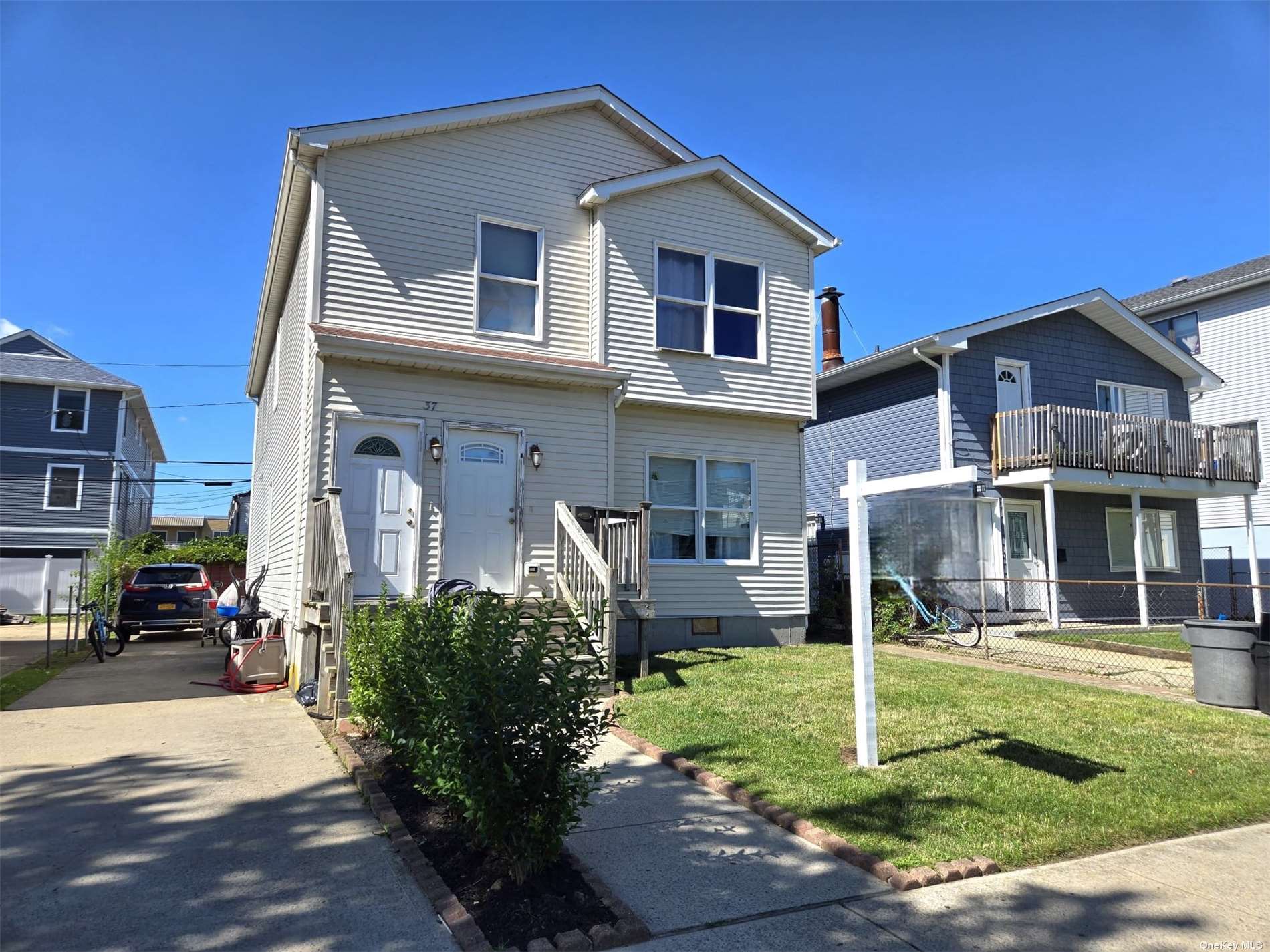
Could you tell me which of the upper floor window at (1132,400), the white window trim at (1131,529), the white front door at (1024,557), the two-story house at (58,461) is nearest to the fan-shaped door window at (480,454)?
the white front door at (1024,557)

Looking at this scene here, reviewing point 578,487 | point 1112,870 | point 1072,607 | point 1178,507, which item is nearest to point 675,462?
point 578,487

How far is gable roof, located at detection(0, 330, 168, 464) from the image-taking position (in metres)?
28.4

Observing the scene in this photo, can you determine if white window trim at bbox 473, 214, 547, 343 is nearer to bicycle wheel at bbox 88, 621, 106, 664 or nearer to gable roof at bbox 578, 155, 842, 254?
gable roof at bbox 578, 155, 842, 254

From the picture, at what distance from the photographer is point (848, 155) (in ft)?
45.1

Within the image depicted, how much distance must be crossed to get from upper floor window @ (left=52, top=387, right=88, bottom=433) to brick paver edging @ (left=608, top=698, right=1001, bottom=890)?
31401 millimetres

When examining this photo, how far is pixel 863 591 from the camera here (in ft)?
19.7

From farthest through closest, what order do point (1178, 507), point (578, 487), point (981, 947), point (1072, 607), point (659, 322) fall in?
1. point (1178, 507)
2. point (1072, 607)
3. point (659, 322)
4. point (578, 487)
5. point (981, 947)

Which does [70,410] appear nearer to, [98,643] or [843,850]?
[98,643]

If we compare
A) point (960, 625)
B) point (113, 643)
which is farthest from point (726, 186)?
point (113, 643)

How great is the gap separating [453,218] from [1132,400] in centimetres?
1690

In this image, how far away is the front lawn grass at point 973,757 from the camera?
15.2 ft

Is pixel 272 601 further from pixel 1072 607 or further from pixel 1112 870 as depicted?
pixel 1072 607

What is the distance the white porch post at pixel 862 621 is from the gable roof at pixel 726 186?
24.1 feet

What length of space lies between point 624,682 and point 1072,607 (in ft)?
40.7
